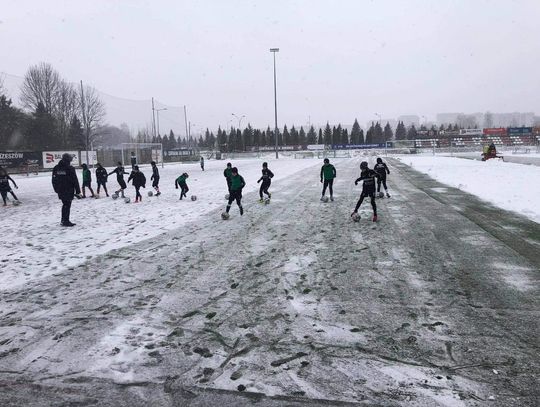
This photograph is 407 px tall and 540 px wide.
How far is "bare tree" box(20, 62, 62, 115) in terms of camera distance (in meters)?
61.0

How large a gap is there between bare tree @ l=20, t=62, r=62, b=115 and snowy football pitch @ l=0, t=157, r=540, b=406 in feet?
198

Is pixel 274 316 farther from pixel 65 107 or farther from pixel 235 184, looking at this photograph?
pixel 65 107

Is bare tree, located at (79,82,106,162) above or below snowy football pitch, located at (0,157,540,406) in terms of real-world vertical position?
above

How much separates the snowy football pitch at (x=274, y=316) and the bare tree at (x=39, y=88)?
60.5m

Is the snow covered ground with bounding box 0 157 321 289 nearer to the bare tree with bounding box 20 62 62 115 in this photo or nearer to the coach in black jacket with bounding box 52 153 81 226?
the coach in black jacket with bounding box 52 153 81 226

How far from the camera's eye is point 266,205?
15398 mm

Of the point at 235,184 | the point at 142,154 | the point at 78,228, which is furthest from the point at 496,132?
the point at 78,228

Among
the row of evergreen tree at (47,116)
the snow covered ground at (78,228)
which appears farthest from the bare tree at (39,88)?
the snow covered ground at (78,228)

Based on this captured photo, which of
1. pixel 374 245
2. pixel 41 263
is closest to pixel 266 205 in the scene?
pixel 374 245

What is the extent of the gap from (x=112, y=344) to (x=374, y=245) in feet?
19.3

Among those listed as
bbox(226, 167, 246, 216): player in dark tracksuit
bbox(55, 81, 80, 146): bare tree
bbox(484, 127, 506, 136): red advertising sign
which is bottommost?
bbox(226, 167, 246, 216): player in dark tracksuit

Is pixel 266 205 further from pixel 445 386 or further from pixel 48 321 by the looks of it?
pixel 445 386

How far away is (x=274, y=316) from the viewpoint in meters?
5.17

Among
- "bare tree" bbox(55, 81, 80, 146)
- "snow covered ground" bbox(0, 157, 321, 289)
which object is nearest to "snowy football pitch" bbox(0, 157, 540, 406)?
"snow covered ground" bbox(0, 157, 321, 289)
